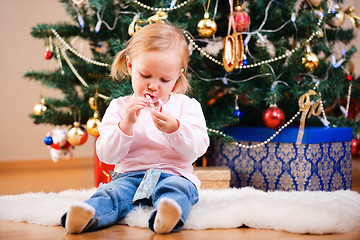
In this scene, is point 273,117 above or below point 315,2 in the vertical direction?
below

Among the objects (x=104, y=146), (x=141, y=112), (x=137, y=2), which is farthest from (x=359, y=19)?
(x=104, y=146)

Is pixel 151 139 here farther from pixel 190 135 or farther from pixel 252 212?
pixel 252 212

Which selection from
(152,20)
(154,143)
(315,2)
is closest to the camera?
(154,143)

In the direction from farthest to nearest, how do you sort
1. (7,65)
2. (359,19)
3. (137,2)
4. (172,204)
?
(7,65) < (359,19) < (137,2) < (172,204)

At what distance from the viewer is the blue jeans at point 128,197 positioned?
0.98m

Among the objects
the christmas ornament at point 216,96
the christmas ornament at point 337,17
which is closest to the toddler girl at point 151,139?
the christmas ornament at point 216,96

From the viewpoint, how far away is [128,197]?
1096 millimetres

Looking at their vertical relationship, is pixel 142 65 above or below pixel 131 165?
above

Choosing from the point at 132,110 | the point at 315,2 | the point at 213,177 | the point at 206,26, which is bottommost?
the point at 213,177

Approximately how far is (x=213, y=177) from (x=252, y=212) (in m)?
0.51

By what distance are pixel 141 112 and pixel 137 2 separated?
0.53 m

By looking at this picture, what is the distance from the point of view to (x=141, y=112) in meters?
1.23

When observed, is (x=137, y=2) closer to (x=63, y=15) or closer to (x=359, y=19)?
(x=359, y=19)

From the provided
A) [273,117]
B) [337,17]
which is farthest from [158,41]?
[337,17]
